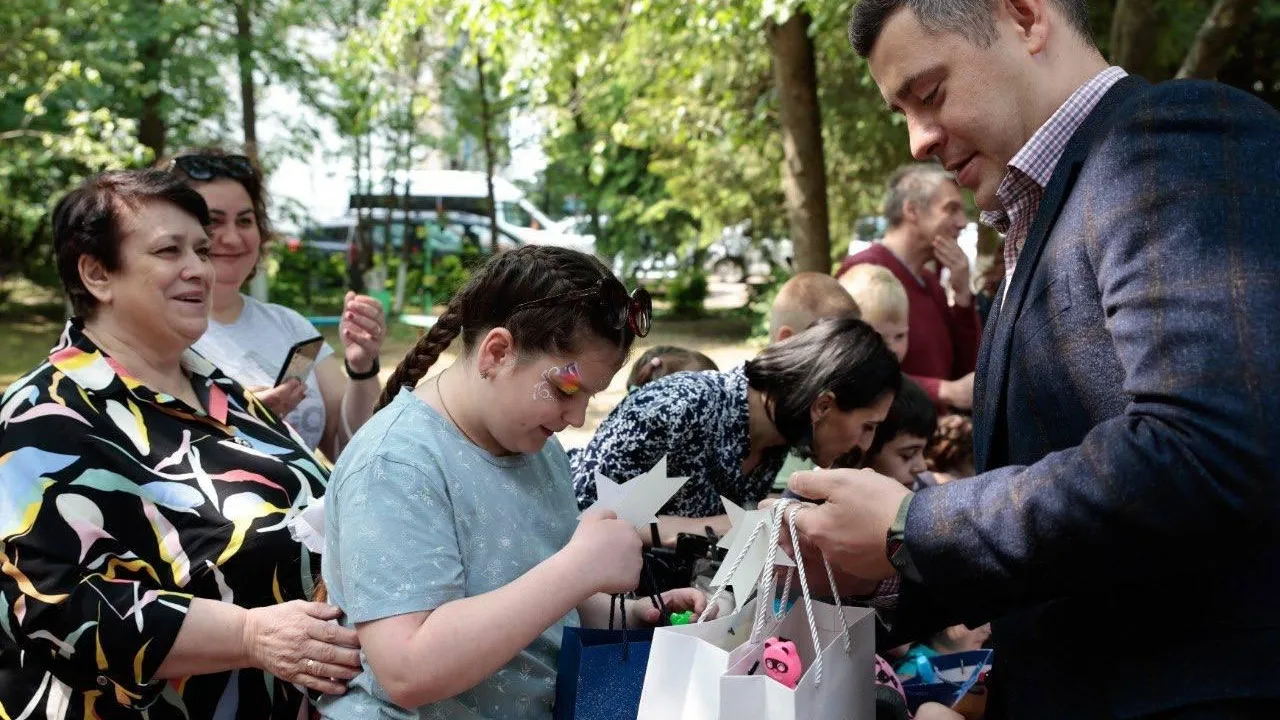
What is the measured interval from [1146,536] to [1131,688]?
247 mm

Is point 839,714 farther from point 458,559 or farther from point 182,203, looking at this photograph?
point 182,203

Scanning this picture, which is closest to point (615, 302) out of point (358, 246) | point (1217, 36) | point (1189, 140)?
point (1189, 140)

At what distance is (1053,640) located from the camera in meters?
1.59

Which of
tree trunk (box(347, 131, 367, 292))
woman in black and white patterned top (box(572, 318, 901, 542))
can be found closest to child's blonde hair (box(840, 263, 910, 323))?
woman in black and white patterned top (box(572, 318, 901, 542))

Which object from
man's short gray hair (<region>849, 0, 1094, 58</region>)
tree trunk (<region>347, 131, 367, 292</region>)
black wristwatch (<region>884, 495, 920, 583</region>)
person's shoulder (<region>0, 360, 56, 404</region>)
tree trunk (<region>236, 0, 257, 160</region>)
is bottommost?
tree trunk (<region>347, 131, 367, 292</region>)

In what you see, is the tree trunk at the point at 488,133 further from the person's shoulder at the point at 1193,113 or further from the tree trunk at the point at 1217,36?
the person's shoulder at the point at 1193,113

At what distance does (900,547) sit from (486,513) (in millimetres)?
734

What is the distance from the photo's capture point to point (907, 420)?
393cm

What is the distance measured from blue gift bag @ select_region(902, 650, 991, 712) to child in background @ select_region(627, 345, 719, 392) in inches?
51.9

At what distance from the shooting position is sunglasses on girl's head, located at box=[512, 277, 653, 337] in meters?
2.09

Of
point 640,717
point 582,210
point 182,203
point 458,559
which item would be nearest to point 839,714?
point 640,717

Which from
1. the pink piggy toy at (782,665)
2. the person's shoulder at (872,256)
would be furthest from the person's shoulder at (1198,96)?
the person's shoulder at (872,256)

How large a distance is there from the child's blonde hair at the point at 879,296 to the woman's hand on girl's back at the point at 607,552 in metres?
2.99

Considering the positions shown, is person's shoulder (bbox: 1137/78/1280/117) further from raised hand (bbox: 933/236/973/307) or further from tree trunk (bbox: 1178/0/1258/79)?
tree trunk (bbox: 1178/0/1258/79)
